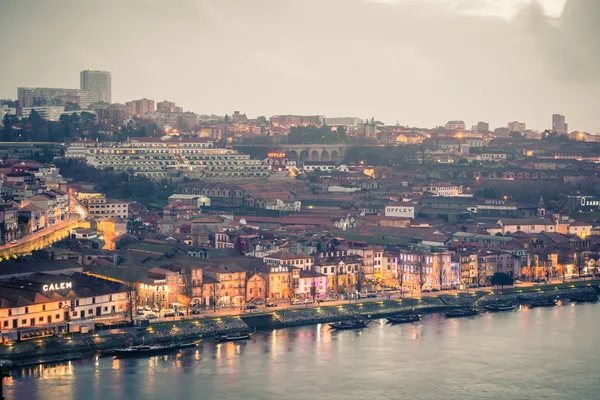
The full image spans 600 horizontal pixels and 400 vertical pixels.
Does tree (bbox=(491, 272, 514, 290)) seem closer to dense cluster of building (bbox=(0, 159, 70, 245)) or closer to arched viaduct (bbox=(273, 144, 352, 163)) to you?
dense cluster of building (bbox=(0, 159, 70, 245))

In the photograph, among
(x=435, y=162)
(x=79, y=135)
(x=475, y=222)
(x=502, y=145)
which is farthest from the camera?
(x=502, y=145)

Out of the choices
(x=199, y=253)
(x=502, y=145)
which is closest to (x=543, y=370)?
(x=199, y=253)

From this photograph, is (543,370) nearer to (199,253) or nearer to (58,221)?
(199,253)

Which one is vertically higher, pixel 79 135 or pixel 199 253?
pixel 79 135

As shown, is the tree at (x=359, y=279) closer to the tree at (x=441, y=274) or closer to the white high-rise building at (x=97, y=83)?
the tree at (x=441, y=274)

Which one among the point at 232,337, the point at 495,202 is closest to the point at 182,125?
the point at 495,202

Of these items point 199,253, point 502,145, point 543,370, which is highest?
point 502,145

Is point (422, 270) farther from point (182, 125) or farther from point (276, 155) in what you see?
point (182, 125)

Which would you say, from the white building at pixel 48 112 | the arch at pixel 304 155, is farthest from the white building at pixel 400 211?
the white building at pixel 48 112
